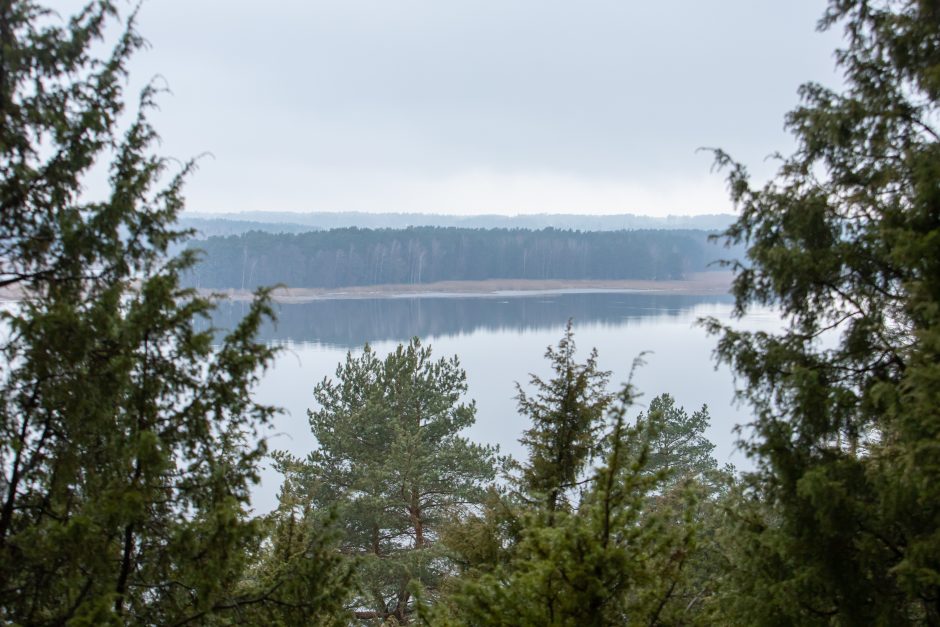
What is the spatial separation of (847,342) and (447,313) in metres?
71.7

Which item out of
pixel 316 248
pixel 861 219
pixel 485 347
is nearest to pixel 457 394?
pixel 861 219

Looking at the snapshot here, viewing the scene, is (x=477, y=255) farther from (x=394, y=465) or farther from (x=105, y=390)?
(x=105, y=390)

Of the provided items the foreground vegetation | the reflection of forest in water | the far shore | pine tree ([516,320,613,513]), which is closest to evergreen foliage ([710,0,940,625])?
the foreground vegetation

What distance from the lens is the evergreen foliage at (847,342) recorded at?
399 cm

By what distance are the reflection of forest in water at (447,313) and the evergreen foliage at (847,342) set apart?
161 feet

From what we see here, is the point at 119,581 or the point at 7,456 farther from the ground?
the point at 7,456

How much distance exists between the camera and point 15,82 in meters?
4.06

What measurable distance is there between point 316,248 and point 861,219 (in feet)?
225

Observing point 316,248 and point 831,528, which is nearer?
point 831,528

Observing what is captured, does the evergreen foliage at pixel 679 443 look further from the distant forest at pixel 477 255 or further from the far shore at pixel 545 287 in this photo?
the far shore at pixel 545 287

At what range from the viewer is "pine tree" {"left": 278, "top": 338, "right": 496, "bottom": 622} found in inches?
493

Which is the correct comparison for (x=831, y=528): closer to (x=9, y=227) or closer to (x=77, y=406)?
(x=77, y=406)

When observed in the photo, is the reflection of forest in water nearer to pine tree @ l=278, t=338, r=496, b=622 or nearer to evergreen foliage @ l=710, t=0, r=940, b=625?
pine tree @ l=278, t=338, r=496, b=622

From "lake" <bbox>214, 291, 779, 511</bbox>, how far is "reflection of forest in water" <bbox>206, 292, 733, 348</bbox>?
0.37 feet
